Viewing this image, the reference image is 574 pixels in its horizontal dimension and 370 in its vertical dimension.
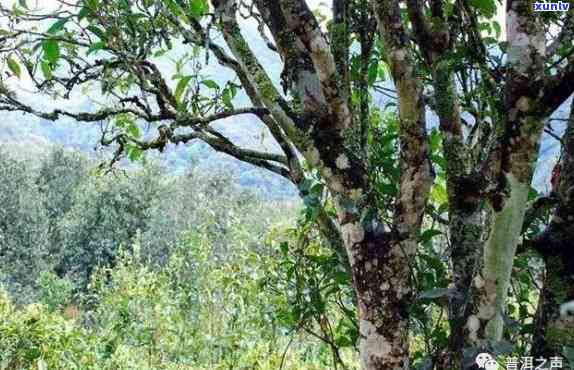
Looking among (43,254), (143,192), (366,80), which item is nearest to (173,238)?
(143,192)

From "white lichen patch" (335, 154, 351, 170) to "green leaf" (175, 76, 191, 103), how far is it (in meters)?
0.50

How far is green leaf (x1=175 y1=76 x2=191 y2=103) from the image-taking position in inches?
57.4

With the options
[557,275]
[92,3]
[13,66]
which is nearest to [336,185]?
[557,275]

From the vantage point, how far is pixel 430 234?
1294 millimetres

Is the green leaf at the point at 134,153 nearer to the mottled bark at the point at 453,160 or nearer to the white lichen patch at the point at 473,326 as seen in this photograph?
the mottled bark at the point at 453,160

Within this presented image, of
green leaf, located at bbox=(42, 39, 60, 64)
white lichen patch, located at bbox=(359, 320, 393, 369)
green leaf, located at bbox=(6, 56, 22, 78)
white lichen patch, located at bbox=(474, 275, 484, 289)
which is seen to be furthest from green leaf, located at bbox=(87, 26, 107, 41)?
white lichen patch, located at bbox=(474, 275, 484, 289)

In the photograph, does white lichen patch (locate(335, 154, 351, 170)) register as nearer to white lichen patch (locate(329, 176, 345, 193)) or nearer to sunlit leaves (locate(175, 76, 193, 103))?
white lichen patch (locate(329, 176, 345, 193))

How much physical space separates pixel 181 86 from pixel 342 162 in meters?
0.53

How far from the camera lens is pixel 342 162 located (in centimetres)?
113

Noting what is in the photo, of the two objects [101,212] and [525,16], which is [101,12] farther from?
[101,212]

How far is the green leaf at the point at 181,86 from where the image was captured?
4.79 ft

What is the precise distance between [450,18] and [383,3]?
543 millimetres

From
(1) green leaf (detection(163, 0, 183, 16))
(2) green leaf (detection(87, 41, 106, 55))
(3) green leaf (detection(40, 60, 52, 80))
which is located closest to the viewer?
(1) green leaf (detection(163, 0, 183, 16))

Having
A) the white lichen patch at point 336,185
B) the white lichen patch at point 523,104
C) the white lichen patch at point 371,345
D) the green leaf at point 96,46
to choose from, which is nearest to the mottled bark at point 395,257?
the white lichen patch at point 371,345
